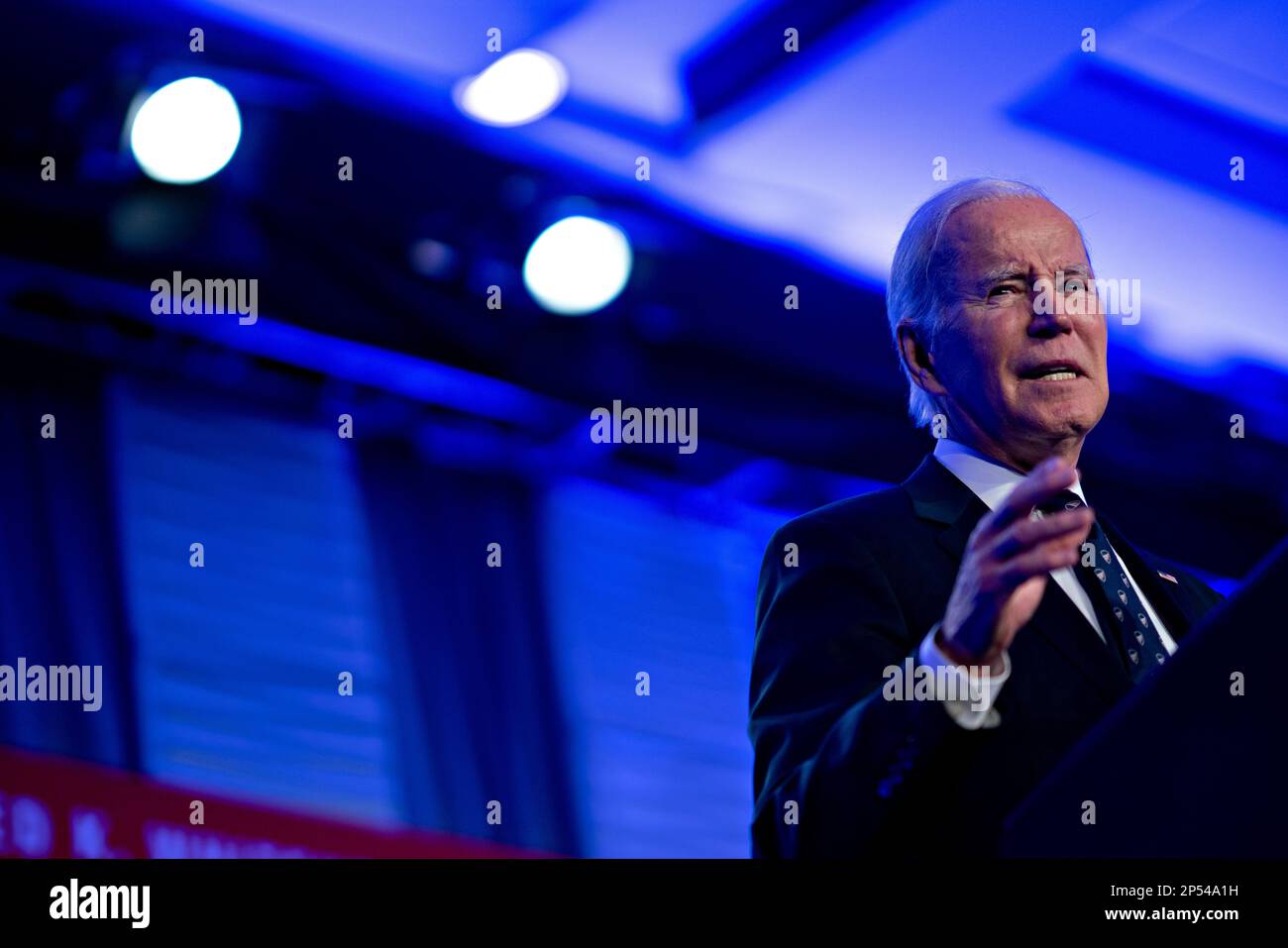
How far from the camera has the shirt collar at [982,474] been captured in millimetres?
1527

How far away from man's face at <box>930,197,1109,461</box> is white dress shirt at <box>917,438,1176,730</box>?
3 centimetres

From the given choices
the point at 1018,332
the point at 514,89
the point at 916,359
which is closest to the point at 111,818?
the point at 514,89

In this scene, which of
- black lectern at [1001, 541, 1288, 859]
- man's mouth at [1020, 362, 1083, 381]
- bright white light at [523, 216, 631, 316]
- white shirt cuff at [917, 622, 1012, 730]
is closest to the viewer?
black lectern at [1001, 541, 1288, 859]

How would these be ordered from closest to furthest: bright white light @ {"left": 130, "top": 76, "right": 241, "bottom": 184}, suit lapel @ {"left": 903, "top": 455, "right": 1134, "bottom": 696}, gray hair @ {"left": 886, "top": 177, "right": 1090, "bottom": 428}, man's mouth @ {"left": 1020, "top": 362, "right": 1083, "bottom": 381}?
suit lapel @ {"left": 903, "top": 455, "right": 1134, "bottom": 696} → man's mouth @ {"left": 1020, "top": 362, "right": 1083, "bottom": 381} → gray hair @ {"left": 886, "top": 177, "right": 1090, "bottom": 428} → bright white light @ {"left": 130, "top": 76, "right": 241, "bottom": 184}

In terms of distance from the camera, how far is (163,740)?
4363 millimetres

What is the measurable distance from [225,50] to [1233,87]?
2572 millimetres

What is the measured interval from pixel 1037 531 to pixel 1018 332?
527 mm

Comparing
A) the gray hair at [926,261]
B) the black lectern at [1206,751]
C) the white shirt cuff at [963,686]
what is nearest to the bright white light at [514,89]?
the gray hair at [926,261]

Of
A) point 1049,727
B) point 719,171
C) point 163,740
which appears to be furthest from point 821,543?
point 163,740

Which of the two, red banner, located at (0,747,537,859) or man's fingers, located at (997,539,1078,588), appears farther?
red banner, located at (0,747,537,859)

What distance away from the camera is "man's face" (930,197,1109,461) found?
4.98 ft

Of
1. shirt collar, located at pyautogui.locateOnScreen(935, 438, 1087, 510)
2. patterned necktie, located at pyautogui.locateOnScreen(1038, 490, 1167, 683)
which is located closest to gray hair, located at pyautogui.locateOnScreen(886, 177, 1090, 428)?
shirt collar, located at pyautogui.locateOnScreen(935, 438, 1087, 510)

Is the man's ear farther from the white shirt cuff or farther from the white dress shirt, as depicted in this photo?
the white shirt cuff
